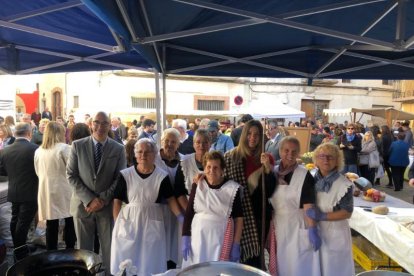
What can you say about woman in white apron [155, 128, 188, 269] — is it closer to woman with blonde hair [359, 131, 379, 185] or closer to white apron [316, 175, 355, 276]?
white apron [316, 175, 355, 276]

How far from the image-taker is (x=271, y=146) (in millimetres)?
6258

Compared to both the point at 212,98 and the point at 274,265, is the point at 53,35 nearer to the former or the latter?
the point at 274,265

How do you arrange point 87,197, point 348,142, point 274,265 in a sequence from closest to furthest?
point 274,265 < point 87,197 < point 348,142

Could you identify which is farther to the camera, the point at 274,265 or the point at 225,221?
the point at 274,265

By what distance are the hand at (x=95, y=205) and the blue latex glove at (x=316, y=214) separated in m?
1.86

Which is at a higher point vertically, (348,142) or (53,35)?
(53,35)

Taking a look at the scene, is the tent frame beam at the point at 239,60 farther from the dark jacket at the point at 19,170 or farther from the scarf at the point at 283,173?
the dark jacket at the point at 19,170

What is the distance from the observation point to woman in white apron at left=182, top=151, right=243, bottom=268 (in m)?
2.69

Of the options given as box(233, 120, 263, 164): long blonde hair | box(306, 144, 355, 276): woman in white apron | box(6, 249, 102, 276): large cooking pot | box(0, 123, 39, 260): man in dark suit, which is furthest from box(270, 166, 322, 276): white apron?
box(0, 123, 39, 260): man in dark suit

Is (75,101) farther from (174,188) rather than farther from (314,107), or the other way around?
(174,188)

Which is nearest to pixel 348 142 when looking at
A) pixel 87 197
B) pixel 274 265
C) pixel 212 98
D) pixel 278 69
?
pixel 278 69

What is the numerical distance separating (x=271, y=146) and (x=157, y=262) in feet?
12.5

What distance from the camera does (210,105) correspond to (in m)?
22.1

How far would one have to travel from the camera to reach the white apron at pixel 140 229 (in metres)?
2.87
